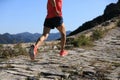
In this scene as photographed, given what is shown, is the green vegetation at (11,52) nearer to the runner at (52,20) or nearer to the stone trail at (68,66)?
the stone trail at (68,66)

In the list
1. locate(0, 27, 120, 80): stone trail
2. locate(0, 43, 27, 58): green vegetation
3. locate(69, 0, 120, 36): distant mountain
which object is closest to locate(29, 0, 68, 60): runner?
locate(0, 27, 120, 80): stone trail

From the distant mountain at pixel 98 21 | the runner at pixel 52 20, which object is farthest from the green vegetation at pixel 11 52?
the distant mountain at pixel 98 21

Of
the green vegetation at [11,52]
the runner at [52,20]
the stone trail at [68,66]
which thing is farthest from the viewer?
the green vegetation at [11,52]

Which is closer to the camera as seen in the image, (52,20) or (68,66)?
(68,66)

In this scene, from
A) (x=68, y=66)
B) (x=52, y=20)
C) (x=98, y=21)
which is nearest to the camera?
(x=68, y=66)

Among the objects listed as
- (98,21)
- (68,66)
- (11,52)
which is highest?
(98,21)

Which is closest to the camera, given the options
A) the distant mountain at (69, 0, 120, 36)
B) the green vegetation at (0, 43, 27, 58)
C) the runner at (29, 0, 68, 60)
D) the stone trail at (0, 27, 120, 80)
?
the stone trail at (0, 27, 120, 80)

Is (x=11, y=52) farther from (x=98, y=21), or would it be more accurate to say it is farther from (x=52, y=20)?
(x=98, y=21)

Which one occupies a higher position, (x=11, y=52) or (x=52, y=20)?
(x=52, y=20)

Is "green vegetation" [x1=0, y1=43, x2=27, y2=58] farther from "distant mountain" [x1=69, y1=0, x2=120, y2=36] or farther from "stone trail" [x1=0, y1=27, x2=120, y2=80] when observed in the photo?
"distant mountain" [x1=69, y1=0, x2=120, y2=36]

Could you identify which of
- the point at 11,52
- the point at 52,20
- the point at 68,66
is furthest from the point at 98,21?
the point at 68,66

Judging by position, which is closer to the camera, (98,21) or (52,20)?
(52,20)

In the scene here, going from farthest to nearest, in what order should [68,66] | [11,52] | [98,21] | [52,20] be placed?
[98,21] < [11,52] < [52,20] < [68,66]

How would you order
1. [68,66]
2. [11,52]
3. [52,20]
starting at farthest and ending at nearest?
[11,52]
[52,20]
[68,66]
